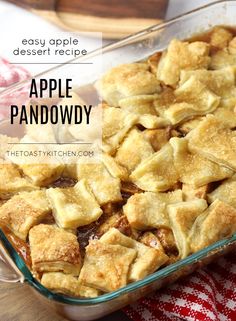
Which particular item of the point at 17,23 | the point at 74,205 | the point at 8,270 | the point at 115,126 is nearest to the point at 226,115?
the point at 115,126

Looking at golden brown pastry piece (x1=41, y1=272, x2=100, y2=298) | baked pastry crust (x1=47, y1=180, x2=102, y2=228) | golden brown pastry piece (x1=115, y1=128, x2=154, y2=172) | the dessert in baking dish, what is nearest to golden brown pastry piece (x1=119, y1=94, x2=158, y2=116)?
the dessert in baking dish

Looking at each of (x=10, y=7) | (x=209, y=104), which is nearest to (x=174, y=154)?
(x=209, y=104)

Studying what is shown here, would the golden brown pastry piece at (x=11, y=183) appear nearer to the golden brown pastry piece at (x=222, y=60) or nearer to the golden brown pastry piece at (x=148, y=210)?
the golden brown pastry piece at (x=148, y=210)

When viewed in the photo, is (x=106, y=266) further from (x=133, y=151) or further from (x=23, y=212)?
(x=133, y=151)

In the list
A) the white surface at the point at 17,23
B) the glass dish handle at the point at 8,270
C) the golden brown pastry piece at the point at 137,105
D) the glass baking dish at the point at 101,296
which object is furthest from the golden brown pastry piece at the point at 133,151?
the white surface at the point at 17,23

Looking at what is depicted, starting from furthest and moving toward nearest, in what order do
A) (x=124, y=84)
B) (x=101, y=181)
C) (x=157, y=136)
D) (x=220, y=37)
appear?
(x=220, y=37) < (x=124, y=84) < (x=157, y=136) < (x=101, y=181)

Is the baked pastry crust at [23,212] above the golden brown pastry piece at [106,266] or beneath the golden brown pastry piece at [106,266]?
above

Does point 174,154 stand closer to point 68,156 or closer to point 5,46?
point 68,156
